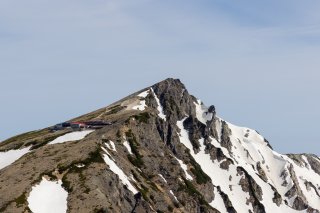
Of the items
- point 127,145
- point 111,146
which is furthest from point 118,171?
point 127,145

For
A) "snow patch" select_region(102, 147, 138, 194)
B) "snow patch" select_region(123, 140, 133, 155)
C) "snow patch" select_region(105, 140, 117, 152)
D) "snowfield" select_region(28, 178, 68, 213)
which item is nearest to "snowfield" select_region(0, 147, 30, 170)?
"snow patch" select_region(105, 140, 117, 152)

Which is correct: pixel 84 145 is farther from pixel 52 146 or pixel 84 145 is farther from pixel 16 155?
pixel 16 155

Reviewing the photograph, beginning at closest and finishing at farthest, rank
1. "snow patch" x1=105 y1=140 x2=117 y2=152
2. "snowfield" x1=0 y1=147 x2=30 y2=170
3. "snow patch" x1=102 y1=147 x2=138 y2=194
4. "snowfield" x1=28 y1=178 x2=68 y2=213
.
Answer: "snowfield" x1=28 y1=178 x2=68 y2=213 < "snow patch" x1=102 y1=147 x2=138 y2=194 < "snow patch" x1=105 y1=140 x2=117 y2=152 < "snowfield" x1=0 y1=147 x2=30 y2=170

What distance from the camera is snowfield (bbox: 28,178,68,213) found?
441ft

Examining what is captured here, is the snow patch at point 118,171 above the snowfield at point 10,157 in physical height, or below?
below

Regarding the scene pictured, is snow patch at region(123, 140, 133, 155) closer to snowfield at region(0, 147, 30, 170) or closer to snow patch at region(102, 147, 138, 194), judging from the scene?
snow patch at region(102, 147, 138, 194)

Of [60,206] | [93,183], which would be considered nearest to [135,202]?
[93,183]

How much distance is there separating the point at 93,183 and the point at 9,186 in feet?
78.3

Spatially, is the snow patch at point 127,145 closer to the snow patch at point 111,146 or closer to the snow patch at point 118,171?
the snow patch at point 111,146

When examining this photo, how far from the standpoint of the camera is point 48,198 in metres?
139

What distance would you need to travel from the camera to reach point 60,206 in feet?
448

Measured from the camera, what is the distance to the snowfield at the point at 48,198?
441ft

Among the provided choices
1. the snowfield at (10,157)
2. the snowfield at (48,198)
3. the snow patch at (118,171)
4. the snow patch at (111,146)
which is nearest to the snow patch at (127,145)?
the snow patch at (111,146)

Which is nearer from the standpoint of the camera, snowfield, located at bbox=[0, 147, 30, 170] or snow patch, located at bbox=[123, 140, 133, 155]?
snowfield, located at bbox=[0, 147, 30, 170]
